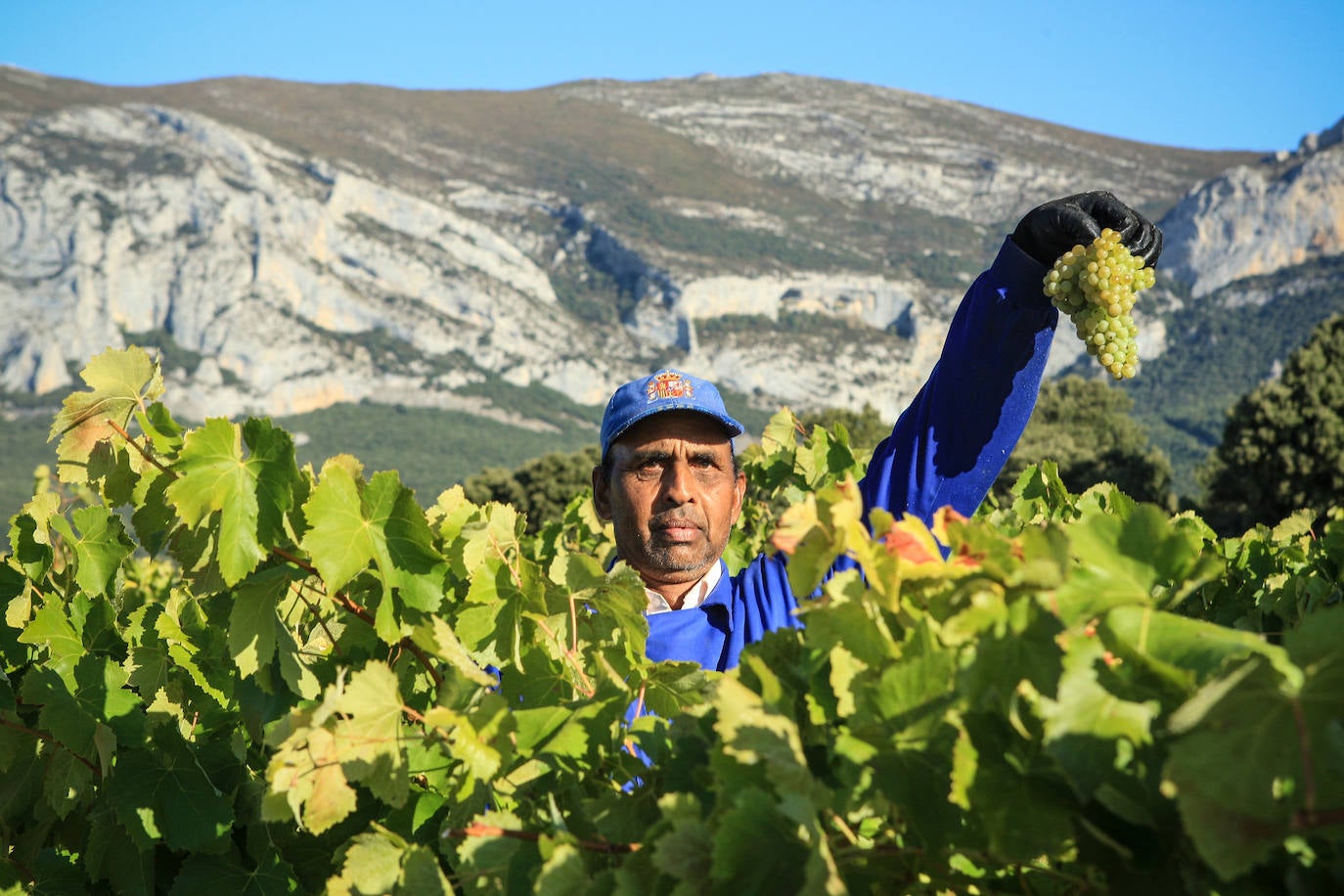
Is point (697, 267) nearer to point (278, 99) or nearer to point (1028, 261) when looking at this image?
point (278, 99)

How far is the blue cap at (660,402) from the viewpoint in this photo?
281 centimetres

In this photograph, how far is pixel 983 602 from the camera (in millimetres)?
922

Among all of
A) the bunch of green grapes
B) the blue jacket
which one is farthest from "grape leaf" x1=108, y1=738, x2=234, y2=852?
the bunch of green grapes

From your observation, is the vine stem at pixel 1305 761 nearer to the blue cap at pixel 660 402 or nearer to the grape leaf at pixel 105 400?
the grape leaf at pixel 105 400

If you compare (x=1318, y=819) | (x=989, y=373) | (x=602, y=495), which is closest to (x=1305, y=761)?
(x=1318, y=819)

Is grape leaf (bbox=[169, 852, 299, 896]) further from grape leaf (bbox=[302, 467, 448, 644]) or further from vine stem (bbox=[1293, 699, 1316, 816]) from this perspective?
vine stem (bbox=[1293, 699, 1316, 816])

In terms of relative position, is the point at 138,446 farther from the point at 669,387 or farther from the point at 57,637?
the point at 669,387

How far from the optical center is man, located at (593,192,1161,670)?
2.46 metres

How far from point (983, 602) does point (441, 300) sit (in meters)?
126

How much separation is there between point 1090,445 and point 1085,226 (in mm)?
51850

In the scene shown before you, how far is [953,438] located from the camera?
108 inches

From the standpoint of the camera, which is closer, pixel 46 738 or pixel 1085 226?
pixel 46 738

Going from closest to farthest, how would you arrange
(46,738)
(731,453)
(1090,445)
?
(46,738), (731,453), (1090,445)

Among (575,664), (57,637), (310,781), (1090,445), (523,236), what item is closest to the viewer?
(310,781)
